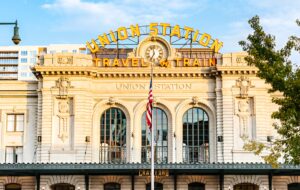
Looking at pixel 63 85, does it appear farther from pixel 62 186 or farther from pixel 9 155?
pixel 62 186

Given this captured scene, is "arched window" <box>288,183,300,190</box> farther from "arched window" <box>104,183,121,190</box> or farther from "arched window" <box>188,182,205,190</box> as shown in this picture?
"arched window" <box>104,183,121,190</box>

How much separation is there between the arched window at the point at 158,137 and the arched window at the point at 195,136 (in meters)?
1.68

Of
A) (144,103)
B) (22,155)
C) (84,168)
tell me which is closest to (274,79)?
(84,168)

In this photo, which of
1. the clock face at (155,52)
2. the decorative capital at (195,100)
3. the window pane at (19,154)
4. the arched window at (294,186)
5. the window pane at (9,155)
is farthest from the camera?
the clock face at (155,52)

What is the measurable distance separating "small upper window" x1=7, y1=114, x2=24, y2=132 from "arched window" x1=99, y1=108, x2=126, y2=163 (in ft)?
25.3

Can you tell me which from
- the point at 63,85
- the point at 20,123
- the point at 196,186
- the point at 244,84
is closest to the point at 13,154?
the point at 20,123

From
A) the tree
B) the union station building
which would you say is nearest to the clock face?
the union station building

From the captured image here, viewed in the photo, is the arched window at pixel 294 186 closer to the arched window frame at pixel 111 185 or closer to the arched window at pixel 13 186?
the arched window frame at pixel 111 185

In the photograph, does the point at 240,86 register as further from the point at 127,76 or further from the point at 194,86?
the point at 127,76

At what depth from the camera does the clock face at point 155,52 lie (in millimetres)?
58562

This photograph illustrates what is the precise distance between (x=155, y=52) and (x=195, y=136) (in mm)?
8777

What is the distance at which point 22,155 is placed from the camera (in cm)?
5822

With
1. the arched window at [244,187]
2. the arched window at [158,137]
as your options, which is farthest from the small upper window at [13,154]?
the arched window at [244,187]

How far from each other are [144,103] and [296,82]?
107ft
